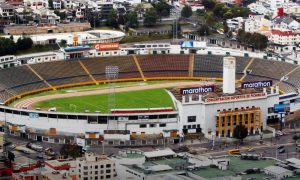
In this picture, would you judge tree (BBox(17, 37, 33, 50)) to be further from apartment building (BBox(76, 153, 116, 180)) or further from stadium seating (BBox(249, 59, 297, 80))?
apartment building (BBox(76, 153, 116, 180))

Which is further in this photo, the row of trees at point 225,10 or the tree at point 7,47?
the row of trees at point 225,10

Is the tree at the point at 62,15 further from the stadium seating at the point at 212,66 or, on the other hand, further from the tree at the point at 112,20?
the stadium seating at the point at 212,66

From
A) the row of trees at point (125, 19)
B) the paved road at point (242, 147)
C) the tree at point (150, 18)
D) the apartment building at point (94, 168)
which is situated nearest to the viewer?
the apartment building at point (94, 168)

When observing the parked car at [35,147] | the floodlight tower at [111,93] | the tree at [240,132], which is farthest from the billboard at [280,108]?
the parked car at [35,147]

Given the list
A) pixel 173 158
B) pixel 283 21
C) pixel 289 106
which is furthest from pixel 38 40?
pixel 173 158

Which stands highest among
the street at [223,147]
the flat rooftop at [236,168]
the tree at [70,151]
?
the flat rooftop at [236,168]

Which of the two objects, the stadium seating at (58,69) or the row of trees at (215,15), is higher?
the row of trees at (215,15)

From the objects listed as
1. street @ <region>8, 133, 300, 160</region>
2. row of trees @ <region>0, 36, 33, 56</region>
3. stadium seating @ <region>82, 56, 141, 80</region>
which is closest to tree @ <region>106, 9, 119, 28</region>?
row of trees @ <region>0, 36, 33, 56</region>

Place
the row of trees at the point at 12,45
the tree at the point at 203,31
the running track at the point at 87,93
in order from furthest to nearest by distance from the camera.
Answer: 1. the tree at the point at 203,31
2. the row of trees at the point at 12,45
3. the running track at the point at 87,93
